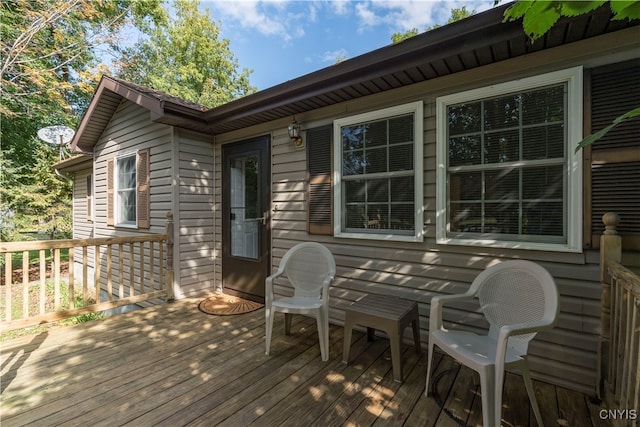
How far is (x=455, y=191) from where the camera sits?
2537 mm

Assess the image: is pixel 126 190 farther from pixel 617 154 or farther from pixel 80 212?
pixel 617 154

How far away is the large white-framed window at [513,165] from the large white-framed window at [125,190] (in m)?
5.03

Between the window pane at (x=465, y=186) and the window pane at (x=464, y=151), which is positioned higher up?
the window pane at (x=464, y=151)

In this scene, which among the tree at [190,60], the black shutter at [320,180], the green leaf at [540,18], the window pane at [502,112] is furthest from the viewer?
the tree at [190,60]

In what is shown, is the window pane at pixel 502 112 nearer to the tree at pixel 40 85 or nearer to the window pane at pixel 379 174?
the window pane at pixel 379 174

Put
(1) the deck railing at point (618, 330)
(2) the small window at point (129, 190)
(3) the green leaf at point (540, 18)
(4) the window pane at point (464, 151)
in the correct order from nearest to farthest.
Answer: (3) the green leaf at point (540, 18) → (1) the deck railing at point (618, 330) → (4) the window pane at point (464, 151) → (2) the small window at point (129, 190)

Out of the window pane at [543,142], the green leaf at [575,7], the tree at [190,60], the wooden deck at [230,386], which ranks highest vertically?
the tree at [190,60]

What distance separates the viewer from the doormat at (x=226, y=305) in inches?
138

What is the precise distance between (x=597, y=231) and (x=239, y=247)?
386cm

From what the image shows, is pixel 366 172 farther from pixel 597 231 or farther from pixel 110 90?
pixel 110 90

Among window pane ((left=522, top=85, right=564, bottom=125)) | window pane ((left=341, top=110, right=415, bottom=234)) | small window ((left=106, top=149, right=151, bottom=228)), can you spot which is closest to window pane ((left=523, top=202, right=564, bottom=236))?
window pane ((left=522, top=85, right=564, bottom=125))

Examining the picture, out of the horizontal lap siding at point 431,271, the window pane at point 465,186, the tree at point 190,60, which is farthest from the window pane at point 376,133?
the tree at point 190,60

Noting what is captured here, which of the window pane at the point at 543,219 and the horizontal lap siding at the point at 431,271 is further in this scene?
the window pane at the point at 543,219

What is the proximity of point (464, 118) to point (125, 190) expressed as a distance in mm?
5572
